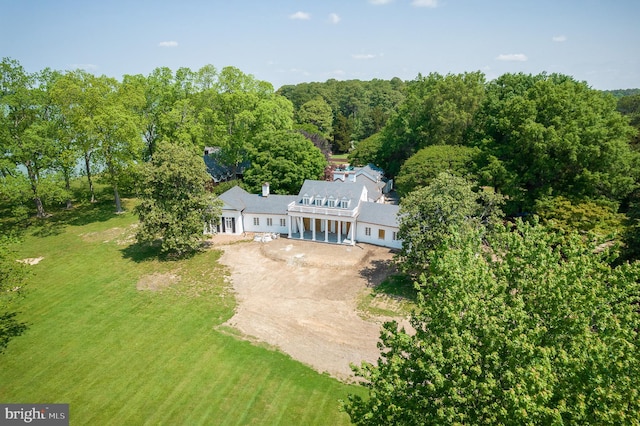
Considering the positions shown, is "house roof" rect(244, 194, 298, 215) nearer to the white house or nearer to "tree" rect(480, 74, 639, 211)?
the white house

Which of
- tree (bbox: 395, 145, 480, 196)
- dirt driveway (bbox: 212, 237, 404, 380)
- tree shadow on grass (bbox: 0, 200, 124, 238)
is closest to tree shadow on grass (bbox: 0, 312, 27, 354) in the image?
dirt driveway (bbox: 212, 237, 404, 380)

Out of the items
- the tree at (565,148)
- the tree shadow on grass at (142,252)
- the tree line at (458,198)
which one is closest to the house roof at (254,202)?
the tree line at (458,198)

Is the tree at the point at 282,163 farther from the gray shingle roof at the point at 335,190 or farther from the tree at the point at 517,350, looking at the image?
the tree at the point at 517,350

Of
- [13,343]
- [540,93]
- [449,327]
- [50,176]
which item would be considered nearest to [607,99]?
[540,93]

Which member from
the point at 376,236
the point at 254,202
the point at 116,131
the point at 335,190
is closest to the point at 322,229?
the point at 335,190

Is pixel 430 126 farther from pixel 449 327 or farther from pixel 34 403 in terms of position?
pixel 34 403

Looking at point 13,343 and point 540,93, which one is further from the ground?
point 540,93
